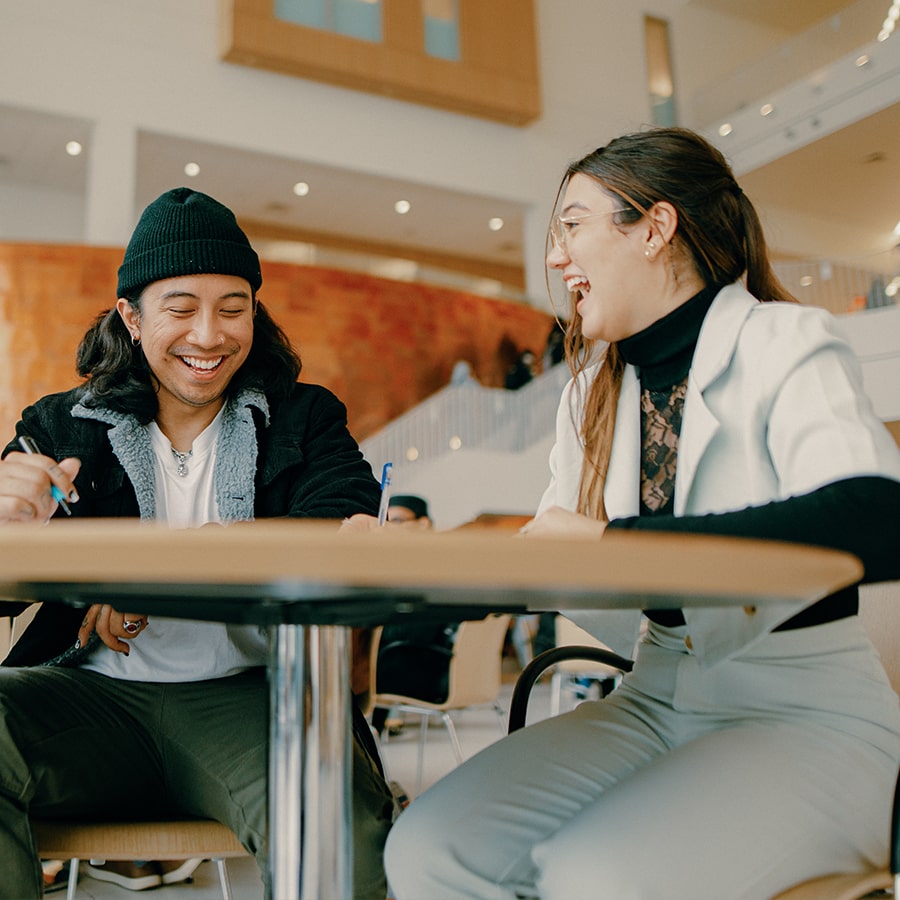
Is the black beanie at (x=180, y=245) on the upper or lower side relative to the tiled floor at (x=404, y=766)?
upper

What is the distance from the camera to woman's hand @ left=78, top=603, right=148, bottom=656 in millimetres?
1354

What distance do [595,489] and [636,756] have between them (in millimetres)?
399

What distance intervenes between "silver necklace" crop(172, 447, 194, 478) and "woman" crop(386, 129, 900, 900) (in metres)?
0.65

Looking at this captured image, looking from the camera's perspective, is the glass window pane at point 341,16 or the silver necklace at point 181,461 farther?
the glass window pane at point 341,16

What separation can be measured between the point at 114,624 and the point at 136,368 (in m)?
0.54

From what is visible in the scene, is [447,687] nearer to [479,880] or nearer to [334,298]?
[479,880]

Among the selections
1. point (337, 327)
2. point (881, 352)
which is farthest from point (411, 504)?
point (337, 327)

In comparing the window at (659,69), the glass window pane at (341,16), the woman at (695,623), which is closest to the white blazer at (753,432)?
the woman at (695,623)

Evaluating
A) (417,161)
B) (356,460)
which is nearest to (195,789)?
(356,460)

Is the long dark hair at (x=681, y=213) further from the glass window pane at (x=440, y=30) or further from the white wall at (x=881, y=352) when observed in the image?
the glass window pane at (x=440, y=30)

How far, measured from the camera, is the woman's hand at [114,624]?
4.44 feet

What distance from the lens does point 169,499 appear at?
160 cm

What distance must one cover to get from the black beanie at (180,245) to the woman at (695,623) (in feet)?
1.90

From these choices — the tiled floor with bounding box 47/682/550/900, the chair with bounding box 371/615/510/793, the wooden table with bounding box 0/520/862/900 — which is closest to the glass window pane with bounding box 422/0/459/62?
the tiled floor with bounding box 47/682/550/900
